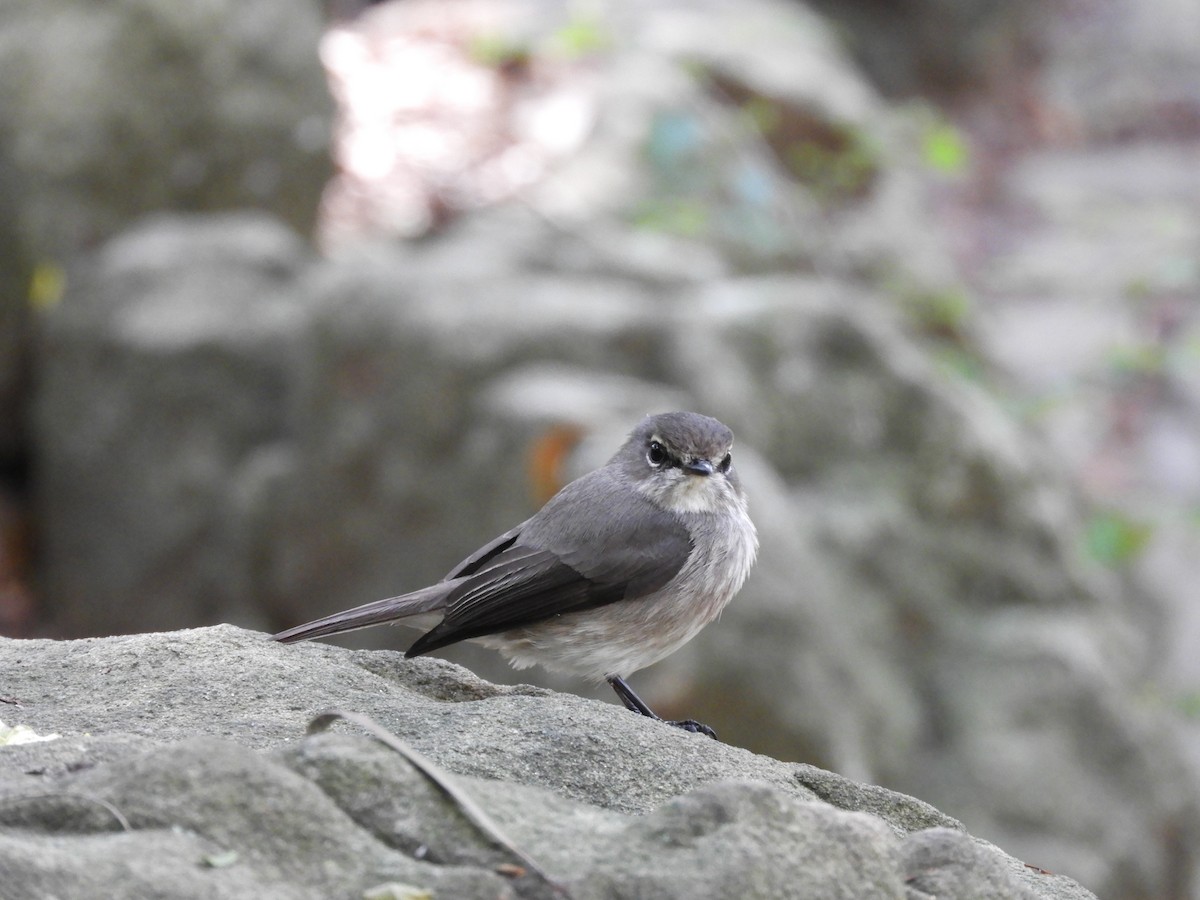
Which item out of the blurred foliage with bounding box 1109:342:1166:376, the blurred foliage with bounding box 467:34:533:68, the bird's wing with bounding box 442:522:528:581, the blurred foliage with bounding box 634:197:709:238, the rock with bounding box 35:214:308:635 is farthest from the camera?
the blurred foliage with bounding box 1109:342:1166:376

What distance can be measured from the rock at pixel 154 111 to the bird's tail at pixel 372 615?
5439mm

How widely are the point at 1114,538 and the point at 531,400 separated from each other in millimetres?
5945

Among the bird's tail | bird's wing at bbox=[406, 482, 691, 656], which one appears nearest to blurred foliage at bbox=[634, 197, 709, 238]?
bird's wing at bbox=[406, 482, 691, 656]

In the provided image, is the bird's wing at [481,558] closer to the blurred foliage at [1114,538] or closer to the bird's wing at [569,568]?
the bird's wing at [569,568]

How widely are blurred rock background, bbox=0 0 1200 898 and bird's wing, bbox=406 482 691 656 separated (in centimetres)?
175

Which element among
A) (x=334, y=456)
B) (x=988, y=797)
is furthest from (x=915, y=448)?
(x=334, y=456)

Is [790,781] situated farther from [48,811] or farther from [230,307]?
[230,307]

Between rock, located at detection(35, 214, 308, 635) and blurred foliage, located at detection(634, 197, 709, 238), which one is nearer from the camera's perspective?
rock, located at detection(35, 214, 308, 635)

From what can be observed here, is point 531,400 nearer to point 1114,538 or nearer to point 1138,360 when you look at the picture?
point 1114,538

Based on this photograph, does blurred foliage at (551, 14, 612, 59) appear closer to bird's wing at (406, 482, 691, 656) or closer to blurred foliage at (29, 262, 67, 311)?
blurred foliage at (29, 262, 67, 311)

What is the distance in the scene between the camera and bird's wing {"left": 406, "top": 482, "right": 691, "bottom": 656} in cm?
410

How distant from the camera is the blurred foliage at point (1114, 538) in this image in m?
10.6

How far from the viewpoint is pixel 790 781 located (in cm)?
338

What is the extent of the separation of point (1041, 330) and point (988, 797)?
8046mm
